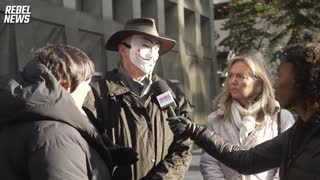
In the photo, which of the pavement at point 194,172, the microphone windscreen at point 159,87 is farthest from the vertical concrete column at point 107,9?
the microphone windscreen at point 159,87

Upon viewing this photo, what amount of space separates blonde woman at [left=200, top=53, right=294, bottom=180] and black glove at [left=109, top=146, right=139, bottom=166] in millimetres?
1033

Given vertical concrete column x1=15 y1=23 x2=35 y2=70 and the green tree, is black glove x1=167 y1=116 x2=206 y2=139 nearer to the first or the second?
vertical concrete column x1=15 y1=23 x2=35 y2=70

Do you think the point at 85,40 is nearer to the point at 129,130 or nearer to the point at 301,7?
the point at 301,7

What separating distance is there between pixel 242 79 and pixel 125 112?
0.88 metres

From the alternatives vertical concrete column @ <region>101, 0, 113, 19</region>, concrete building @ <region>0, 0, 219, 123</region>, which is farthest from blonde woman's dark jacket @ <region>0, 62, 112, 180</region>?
vertical concrete column @ <region>101, 0, 113, 19</region>

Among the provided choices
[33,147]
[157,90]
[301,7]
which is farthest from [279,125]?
[301,7]

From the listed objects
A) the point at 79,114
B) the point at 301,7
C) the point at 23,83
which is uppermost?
the point at 301,7


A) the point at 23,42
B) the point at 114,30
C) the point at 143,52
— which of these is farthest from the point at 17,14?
the point at 143,52

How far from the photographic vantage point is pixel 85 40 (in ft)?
61.9

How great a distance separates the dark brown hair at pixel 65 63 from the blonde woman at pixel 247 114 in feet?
4.95

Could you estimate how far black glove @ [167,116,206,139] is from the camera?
2.97m

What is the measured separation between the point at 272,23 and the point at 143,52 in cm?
2460

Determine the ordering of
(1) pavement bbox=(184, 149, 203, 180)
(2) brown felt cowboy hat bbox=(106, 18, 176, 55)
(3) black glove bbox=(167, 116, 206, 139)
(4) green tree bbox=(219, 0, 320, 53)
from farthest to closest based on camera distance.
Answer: (4) green tree bbox=(219, 0, 320, 53) → (1) pavement bbox=(184, 149, 203, 180) → (2) brown felt cowboy hat bbox=(106, 18, 176, 55) → (3) black glove bbox=(167, 116, 206, 139)

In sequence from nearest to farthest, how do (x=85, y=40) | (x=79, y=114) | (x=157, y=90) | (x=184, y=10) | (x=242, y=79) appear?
(x=79, y=114)
(x=157, y=90)
(x=242, y=79)
(x=85, y=40)
(x=184, y=10)
